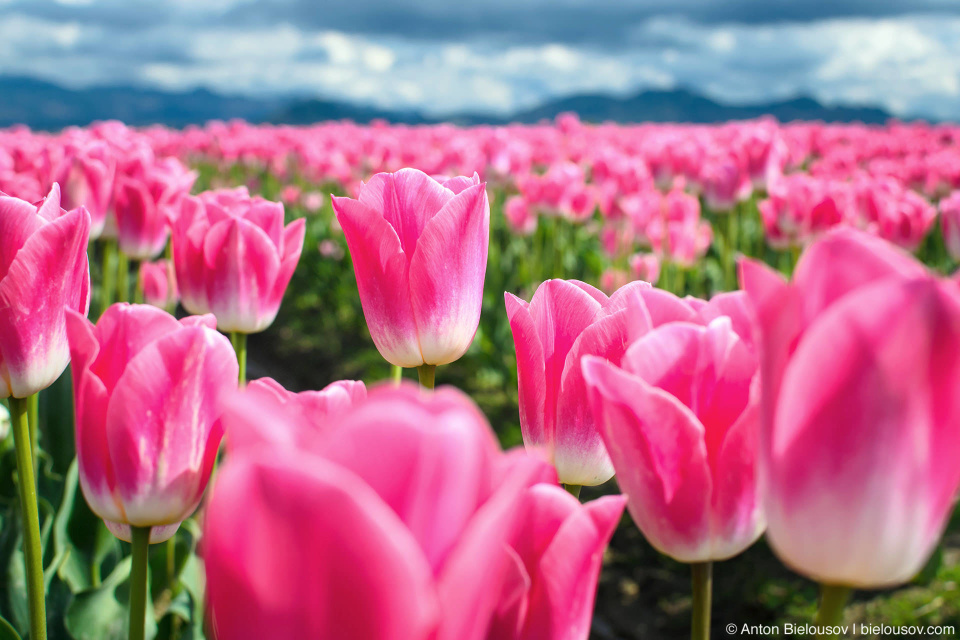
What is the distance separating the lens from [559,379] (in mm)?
970

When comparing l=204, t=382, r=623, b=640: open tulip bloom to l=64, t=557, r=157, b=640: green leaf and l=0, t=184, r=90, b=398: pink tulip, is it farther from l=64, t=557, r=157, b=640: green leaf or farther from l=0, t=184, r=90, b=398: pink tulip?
l=64, t=557, r=157, b=640: green leaf

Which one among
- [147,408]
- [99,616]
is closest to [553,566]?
[147,408]

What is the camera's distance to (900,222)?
14.0 feet

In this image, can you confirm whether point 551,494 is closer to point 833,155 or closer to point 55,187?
point 55,187

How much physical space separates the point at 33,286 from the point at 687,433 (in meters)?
0.86

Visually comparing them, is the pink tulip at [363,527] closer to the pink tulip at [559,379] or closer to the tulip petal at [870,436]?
the tulip petal at [870,436]

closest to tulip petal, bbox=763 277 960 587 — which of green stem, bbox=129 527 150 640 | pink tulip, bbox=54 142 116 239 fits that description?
green stem, bbox=129 527 150 640

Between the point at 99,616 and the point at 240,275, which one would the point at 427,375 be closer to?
the point at 240,275

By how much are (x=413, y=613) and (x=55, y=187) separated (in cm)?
101

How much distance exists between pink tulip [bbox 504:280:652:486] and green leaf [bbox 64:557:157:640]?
1.02 meters

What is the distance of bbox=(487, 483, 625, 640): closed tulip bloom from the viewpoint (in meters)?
0.61

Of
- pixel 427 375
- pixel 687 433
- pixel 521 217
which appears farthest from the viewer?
pixel 521 217

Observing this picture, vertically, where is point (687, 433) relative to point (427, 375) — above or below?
above

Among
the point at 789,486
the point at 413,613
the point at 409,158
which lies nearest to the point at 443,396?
the point at 413,613
